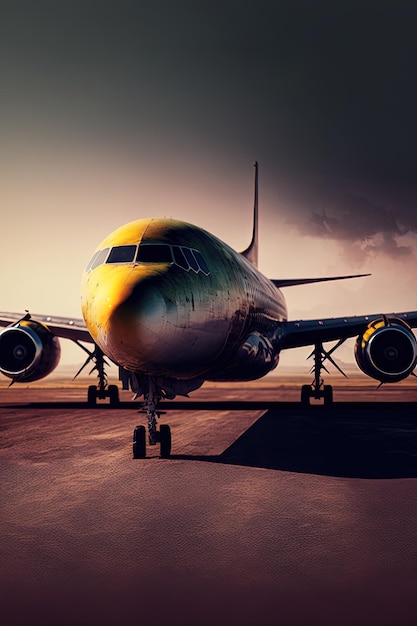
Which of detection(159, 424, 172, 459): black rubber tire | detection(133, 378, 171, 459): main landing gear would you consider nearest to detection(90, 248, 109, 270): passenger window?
detection(133, 378, 171, 459): main landing gear

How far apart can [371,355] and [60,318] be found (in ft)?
32.0

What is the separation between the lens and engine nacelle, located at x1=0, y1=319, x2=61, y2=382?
18797mm

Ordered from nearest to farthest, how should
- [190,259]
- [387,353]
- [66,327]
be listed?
[190,259], [387,353], [66,327]

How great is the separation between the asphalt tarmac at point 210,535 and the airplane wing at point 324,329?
10.1 meters

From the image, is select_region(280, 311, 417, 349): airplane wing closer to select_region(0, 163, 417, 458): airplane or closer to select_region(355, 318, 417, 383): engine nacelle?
select_region(355, 318, 417, 383): engine nacelle

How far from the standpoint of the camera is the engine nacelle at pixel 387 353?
17.2 metres

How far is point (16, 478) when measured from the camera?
8.65 m

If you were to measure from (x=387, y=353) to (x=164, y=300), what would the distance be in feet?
31.4

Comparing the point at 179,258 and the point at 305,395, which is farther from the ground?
the point at 179,258

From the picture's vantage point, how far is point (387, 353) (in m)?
17.5

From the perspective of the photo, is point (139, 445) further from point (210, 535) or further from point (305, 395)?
point (305, 395)

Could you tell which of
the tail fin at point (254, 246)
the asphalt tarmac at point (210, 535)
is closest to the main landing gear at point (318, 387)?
the tail fin at point (254, 246)

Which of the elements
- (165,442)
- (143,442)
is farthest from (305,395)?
(143,442)

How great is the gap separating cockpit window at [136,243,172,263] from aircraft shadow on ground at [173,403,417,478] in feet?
10.3
